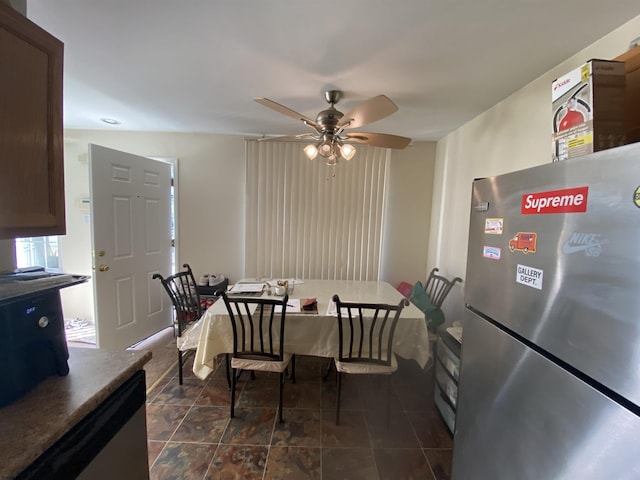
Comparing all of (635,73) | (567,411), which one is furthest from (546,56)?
(567,411)

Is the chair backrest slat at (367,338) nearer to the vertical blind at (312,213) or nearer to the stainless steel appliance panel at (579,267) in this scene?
the stainless steel appliance panel at (579,267)

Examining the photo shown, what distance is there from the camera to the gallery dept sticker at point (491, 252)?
3.27ft

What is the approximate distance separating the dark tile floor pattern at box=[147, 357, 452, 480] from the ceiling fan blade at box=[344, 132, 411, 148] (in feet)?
6.65

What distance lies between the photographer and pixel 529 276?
0.86 metres

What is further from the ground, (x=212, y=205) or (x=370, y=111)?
(x=370, y=111)

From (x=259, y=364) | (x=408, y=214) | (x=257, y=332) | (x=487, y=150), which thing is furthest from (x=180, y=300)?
(x=487, y=150)

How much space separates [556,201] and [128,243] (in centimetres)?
332

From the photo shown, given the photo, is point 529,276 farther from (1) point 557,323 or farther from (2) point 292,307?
(2) point 292,307

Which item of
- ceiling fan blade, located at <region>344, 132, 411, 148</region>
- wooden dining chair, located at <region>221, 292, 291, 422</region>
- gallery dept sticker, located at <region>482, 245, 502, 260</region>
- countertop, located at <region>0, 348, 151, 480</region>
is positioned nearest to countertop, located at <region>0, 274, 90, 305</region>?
countertop, located at <region>0, 348, 151, 480</region>

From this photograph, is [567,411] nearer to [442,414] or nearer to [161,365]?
[442,414]

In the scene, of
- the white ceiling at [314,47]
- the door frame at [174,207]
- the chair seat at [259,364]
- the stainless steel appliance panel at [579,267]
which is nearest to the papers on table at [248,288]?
the chair seat at [259,364]

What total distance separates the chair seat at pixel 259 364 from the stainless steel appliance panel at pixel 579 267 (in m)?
1.37

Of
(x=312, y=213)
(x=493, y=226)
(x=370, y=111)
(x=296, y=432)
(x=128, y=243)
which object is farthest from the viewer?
(x=312, y=213)

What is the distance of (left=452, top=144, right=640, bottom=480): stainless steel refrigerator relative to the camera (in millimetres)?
606
